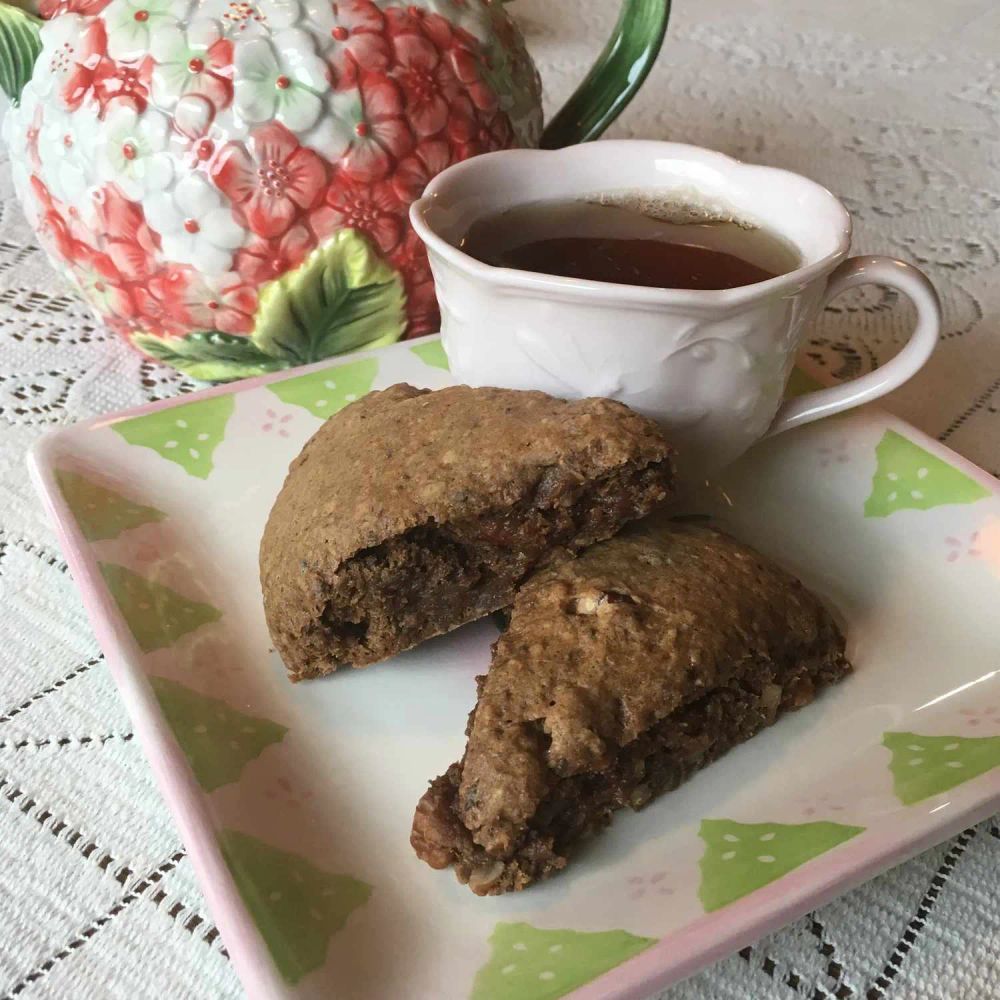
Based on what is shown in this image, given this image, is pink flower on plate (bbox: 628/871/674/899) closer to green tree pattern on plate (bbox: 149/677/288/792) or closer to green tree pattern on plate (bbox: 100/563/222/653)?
green tree pattern on plate (bbox: 149/677/288/792)

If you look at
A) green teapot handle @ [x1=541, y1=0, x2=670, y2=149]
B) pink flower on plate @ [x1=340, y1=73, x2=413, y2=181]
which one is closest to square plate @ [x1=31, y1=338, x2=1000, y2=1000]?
pink flower on plate @ [x1=340, y1=73, x2=413, y2=181]

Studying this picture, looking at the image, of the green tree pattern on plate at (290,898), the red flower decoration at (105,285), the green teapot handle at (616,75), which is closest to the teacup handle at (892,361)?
the green teapot handle at (616,75)

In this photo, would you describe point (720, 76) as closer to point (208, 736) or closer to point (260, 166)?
point (260, 166)

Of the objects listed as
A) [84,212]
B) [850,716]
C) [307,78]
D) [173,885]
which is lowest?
[173,885]

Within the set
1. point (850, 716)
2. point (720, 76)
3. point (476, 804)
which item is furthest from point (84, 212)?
point (720, 76)

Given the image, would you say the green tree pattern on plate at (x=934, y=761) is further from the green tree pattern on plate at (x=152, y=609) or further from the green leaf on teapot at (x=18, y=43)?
the green leaf on teapot at (x=18, y=43)

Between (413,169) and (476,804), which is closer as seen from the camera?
(476,804)
